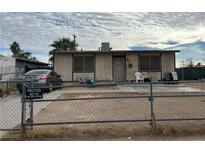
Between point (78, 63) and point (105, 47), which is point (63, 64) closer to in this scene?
point (78, 63)

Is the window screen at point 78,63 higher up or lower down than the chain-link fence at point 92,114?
higher up

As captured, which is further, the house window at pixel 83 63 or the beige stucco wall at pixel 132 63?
the beige stucco wall at pixel 132 63

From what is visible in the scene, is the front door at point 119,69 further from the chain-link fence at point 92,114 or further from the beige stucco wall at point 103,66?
the chain-link fence at point 92,114

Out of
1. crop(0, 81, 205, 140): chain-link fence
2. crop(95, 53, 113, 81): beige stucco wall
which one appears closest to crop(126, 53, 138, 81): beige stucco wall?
crop(95, 53, 113, 81): beige stucco wall

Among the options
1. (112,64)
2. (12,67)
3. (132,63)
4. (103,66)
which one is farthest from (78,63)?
(12,67)

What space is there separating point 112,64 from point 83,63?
2.39 m

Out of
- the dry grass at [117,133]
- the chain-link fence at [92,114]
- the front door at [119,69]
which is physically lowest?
the dry grass at [117,133]

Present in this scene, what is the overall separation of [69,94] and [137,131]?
27.3ft

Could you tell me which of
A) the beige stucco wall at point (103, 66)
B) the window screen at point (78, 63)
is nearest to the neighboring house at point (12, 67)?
the window screen at point (78, 63)

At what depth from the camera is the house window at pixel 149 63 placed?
2509 cm

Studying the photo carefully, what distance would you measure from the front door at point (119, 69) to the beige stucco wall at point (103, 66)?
23.9 inches

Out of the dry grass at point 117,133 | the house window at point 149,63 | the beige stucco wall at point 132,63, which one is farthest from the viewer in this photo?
the house window at point 149,63

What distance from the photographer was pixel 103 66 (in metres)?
24.8

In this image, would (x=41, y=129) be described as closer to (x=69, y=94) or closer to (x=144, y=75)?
(x=69, y=94)
